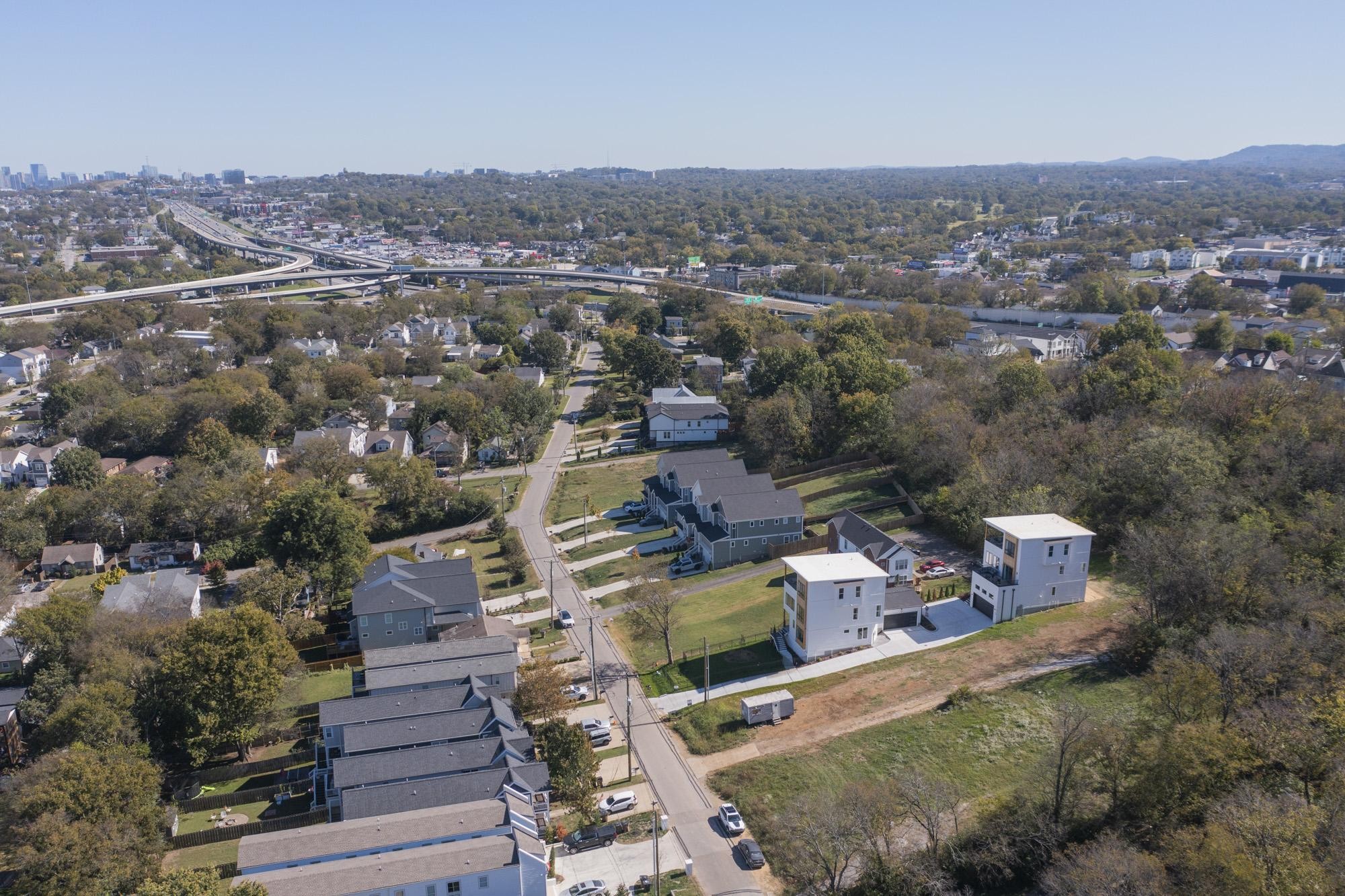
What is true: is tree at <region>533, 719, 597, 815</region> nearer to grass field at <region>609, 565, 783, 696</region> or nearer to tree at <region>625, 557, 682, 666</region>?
grass field at <region>609, 565, 783, 696</region>

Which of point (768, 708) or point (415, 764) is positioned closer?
point (415, 764)

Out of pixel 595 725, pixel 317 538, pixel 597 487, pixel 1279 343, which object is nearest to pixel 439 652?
pixel 595 725

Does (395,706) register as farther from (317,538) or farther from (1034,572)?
(1034,572)

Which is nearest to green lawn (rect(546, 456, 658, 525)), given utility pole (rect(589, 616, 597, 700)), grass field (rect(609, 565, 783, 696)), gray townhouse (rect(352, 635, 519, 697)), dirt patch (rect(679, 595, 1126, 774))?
grass field (rect(609, 565, 783, 696))

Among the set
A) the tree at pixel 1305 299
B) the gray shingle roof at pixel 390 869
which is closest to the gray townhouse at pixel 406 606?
the gray shingle roof at pixel 390 869

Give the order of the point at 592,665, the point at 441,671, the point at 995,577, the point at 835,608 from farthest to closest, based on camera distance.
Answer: the point at 995,577
the point at 835,608
the point at 592,665
the point at 441,671

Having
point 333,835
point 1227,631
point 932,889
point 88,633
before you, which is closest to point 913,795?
point 932,889

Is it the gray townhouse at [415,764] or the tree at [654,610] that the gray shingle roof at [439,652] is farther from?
the gray townhouse at [415,764]
